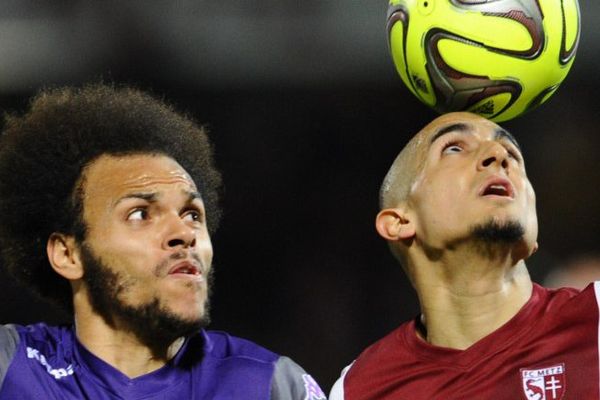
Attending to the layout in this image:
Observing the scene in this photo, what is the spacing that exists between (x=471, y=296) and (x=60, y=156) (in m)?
1.54

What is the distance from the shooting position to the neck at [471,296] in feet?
12.6

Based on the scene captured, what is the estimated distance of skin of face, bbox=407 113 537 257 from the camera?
3807 millimetres

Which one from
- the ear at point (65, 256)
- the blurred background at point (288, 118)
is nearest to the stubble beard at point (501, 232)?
the ear at point (65, 256)

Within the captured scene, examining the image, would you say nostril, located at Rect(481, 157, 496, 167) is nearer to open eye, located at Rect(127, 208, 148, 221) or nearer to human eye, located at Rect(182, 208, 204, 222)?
human eye, located at Rect(182, 208, 204, 222)

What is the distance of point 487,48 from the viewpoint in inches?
149

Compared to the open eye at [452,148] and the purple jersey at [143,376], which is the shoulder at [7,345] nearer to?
the purple jersey at [143,376]

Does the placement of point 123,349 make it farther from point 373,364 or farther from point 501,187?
point 501,187

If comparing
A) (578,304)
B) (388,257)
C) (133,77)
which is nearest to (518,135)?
(388,257)

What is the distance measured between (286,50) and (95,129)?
3.13 metres

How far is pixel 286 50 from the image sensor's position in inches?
282

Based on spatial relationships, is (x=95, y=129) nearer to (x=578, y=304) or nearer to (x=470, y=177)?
(x=470, y=177)

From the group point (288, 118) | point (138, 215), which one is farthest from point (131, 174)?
point (288, 118)

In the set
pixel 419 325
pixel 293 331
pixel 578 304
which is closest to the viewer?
pixel 578 304

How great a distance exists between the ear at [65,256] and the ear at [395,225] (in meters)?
1.06
